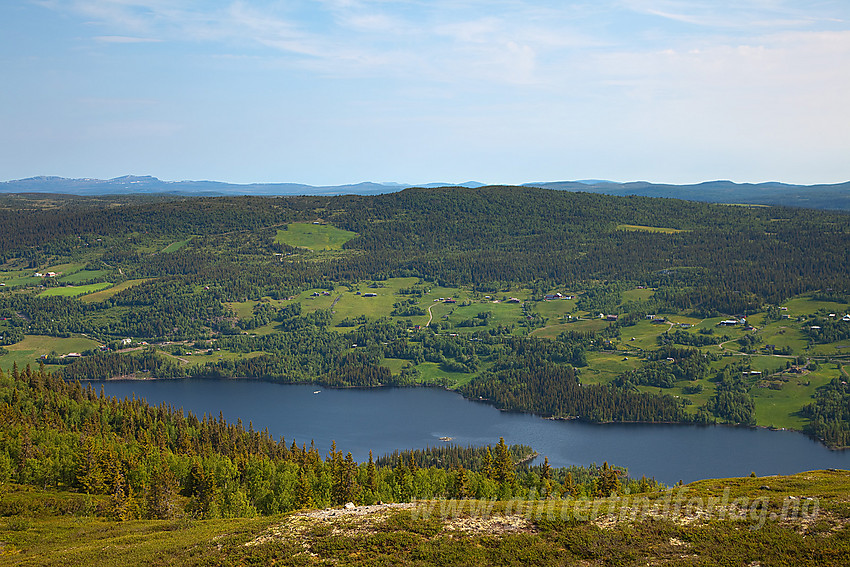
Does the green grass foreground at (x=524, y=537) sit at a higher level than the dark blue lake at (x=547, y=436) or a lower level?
higher

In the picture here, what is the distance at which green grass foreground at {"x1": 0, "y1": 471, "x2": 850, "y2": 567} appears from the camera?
4166cm

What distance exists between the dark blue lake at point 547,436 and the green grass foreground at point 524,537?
299ft

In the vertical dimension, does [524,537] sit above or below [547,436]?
above

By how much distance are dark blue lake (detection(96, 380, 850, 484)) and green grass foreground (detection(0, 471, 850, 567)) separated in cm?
9128

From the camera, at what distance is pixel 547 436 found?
16775 cm

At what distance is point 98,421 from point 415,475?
182 ft

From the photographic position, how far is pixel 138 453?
9112 centimetres

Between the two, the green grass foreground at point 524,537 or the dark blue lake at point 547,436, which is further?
the dark blue lake at point 547,436

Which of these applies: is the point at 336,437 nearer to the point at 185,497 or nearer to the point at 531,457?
the point at 531,457

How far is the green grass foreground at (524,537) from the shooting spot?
41656 mm

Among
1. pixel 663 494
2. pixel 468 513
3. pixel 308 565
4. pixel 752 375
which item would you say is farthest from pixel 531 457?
pixel 308 565

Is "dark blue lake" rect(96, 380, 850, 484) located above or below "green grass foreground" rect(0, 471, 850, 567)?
below

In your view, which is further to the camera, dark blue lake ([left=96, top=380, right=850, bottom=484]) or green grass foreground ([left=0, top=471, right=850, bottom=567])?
dark blue lake ([left=96, top=380, right=850, bottom=484])

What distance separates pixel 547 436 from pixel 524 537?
417 ft
